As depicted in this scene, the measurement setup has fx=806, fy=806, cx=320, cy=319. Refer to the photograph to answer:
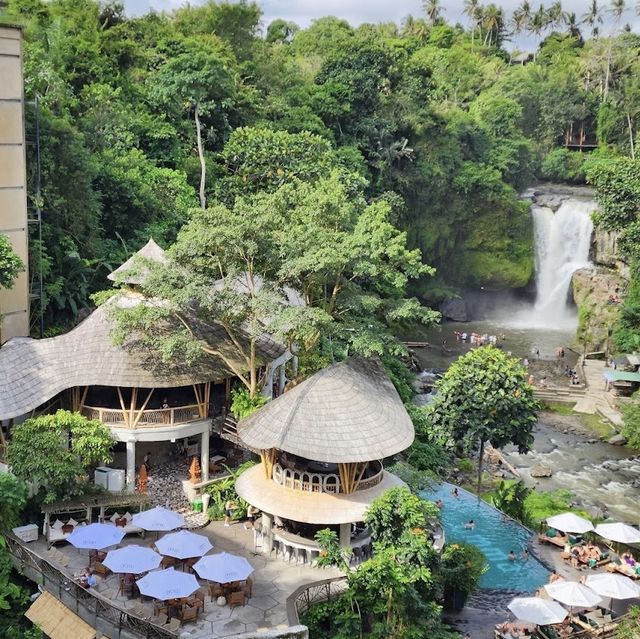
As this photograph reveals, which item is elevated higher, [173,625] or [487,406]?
[487,406]

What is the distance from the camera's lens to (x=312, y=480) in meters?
22.8

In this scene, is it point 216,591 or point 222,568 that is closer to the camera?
point 222,568

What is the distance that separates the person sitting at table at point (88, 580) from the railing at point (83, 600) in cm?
22

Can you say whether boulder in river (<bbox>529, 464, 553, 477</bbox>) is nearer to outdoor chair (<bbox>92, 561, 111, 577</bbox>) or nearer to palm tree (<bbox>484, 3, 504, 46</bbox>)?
outdoor chair (<bbox>92, 561, 111, 577</bbox>)

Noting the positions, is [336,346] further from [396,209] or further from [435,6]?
[435,6]

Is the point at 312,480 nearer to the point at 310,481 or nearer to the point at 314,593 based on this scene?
the point at 310,481

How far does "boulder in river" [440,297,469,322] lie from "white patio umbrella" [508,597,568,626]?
42.9 m

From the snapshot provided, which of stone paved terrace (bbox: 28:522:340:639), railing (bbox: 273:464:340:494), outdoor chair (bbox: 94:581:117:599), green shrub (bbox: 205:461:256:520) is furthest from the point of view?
green shrub (bbox: 205:461:256:520)

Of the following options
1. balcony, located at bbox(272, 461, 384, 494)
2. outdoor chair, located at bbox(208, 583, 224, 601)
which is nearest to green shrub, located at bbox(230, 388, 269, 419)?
balcony, located at bbox(272, 461, 384, 494)

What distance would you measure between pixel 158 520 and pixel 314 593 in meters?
4.85

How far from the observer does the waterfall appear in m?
65.2

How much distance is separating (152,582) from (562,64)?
87.9 metres

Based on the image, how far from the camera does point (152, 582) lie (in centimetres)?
1914

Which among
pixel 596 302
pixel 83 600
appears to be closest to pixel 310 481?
pixel 83 600
